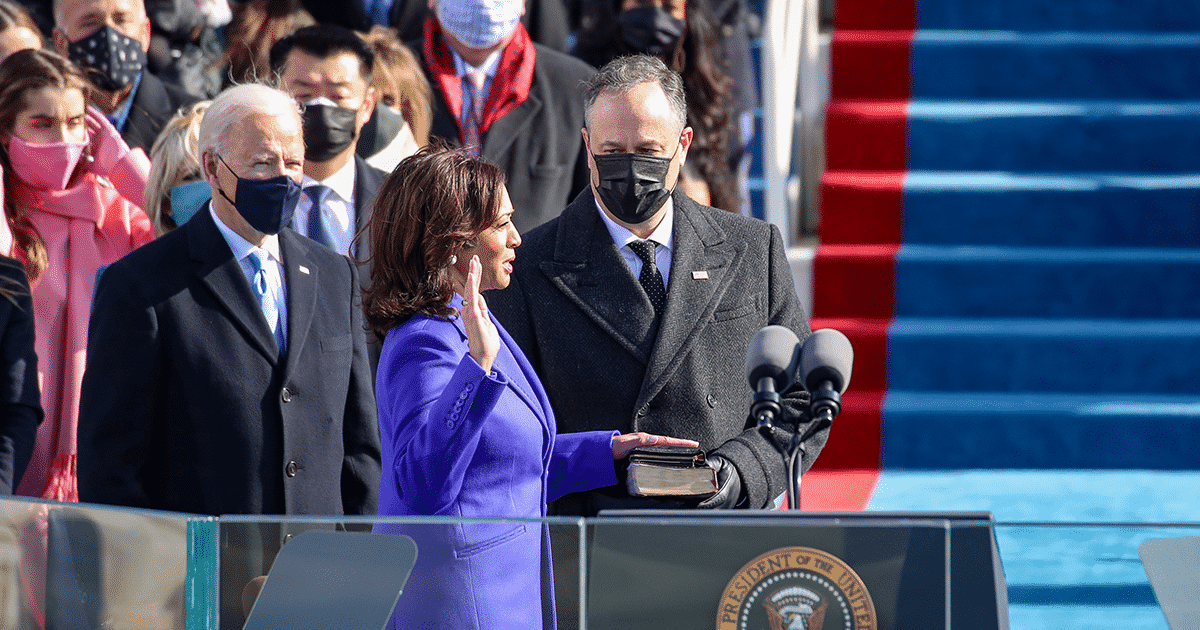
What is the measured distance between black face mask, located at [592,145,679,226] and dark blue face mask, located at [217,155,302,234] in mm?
660

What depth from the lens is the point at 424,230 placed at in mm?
2723

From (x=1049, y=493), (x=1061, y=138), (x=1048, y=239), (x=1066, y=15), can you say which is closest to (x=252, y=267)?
(x=1049, y=493)

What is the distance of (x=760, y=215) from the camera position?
6742 millimetres

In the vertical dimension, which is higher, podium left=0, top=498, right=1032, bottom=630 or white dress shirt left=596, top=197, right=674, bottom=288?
white dress shirt left=596, top=197, right=674, bottom=288

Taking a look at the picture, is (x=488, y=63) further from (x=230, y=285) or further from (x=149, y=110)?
(x=230, y=285)

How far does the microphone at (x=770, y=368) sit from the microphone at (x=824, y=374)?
3 centimetres

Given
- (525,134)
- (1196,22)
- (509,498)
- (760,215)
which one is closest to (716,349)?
(509,498)

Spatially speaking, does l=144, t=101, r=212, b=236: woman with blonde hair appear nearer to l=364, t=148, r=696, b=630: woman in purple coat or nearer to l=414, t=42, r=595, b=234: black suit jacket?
l=414, t=42, r=595, b=234: black suit jacket

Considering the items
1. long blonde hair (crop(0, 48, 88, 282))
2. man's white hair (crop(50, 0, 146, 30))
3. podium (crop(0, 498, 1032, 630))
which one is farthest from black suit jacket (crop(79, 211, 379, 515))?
man's white hair (crop(50, 0, 146, 30))

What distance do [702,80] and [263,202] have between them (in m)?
2.52

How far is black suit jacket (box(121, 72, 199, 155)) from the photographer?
4.79 meters

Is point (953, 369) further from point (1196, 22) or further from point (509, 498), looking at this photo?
point (509, 498)

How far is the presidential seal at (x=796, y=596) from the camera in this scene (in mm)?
2027

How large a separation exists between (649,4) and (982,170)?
6.81 ft
